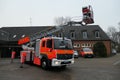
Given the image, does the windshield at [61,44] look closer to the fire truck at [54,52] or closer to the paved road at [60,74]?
the fire truck at [54,52]

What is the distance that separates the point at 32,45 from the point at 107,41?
27.7 m

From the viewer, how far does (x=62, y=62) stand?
15211mm

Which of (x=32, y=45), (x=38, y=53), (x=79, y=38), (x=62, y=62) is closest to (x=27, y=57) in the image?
(x=32, y=45)

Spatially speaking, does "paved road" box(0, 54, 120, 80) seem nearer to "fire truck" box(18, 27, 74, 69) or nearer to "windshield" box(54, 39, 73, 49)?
"fire truck" box(18, 27, 74, 69)

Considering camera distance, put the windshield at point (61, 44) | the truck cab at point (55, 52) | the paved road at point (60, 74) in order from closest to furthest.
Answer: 1. the paved road at point (60, 74)
2. the truck cab at point (55, 52)
3. the windshield at point (61, 44)

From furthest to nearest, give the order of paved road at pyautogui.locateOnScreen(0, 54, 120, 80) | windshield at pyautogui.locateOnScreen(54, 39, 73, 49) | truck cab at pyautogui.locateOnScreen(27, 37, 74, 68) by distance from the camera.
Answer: windshield at pyautogui.locateOnScreen(54, 39, 73, 49) → truck cab at pyautogui.locateOnScreen(27, 37, 74, 68) → paved road at pyautogui.locateOnScreen(0, 54, 120, 80)

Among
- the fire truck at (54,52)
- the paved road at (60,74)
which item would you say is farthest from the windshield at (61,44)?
the paved road at (60,74)

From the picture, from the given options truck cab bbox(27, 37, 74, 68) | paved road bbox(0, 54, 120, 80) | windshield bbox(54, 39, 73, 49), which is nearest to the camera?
paved road bbox(0, 54, 120, 80)

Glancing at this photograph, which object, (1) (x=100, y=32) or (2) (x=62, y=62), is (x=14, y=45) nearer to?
(1) (x=100, y=32)

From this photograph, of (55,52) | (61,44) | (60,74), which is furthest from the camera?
(61,44)

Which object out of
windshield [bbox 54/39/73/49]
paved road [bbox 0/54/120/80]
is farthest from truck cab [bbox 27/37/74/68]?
paved road [bbox 0/54/120/80]

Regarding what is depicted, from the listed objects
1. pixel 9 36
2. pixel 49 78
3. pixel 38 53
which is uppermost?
pixel 9 36

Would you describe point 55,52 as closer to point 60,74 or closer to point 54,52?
point 54,52

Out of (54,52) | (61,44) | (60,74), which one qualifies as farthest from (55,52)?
(60,74)
